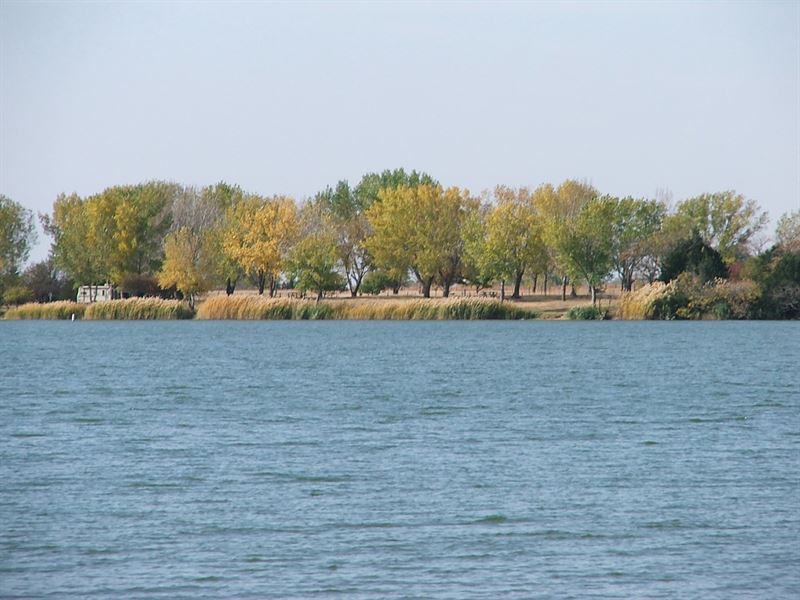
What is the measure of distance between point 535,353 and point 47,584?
1700 inches

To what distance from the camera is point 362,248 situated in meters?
113

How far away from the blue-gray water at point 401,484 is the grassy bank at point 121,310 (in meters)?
48.6

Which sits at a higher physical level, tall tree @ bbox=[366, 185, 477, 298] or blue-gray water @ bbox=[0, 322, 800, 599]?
tall tree @ bbox=[366, 185, 477, 298]

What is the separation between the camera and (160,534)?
16.8m

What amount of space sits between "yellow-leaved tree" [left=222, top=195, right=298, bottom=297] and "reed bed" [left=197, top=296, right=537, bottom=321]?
38.8ft

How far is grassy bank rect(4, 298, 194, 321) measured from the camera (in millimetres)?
93250

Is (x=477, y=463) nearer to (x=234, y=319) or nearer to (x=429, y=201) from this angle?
(x=234, y=319)

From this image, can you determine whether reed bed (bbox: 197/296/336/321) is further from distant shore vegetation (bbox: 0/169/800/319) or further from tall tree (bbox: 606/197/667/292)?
tall tree (bbox: 606/197/667/292)

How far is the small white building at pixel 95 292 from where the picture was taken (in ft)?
359

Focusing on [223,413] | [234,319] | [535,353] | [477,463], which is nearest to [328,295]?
[234,319]

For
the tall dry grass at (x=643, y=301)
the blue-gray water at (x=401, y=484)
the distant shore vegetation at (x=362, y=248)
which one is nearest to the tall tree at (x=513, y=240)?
the distant shore vegetation at (x=362, y=248)

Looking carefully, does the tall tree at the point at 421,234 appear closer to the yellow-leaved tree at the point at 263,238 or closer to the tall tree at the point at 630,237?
the yellow-leaved tree at the point at 263,238

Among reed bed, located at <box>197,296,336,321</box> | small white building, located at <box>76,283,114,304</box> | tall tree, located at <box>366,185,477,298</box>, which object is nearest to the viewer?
reed bed, located at <box>197,296,336,321</box>

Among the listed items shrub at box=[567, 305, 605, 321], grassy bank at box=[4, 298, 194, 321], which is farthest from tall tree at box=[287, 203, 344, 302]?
shrub at box=[567, 305, 605, 321]
